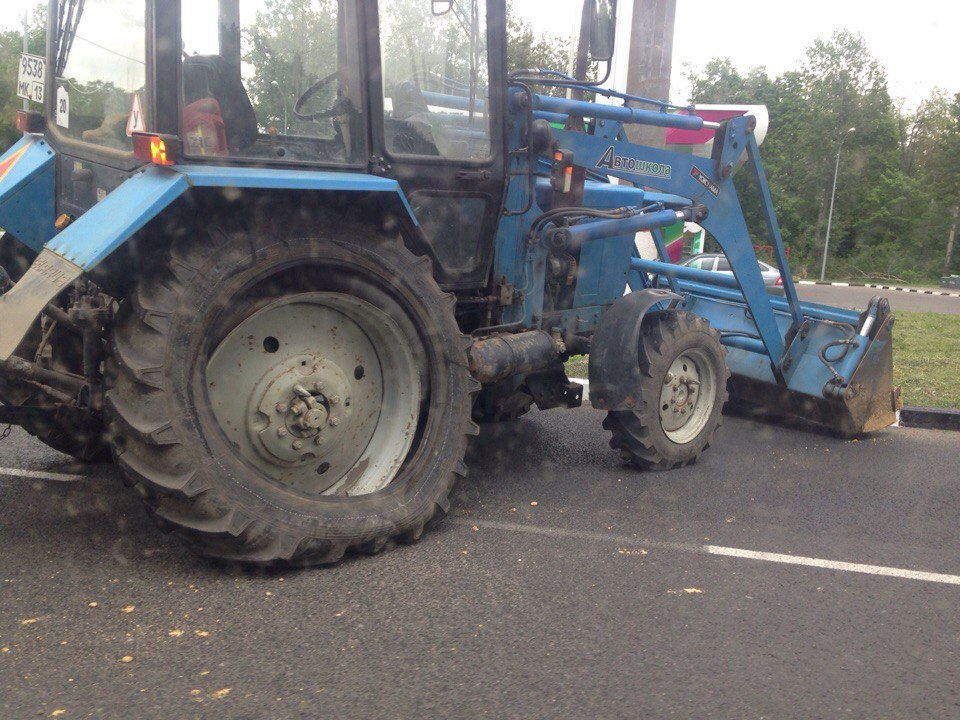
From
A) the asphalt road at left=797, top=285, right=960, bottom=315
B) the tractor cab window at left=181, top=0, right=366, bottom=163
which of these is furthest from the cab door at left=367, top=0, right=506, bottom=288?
the asphalt road at left=797, top=285, right=960, bottom=315

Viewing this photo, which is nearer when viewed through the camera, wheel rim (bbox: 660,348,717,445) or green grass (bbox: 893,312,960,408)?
wheel rim (bbox: 660,348,717,445)

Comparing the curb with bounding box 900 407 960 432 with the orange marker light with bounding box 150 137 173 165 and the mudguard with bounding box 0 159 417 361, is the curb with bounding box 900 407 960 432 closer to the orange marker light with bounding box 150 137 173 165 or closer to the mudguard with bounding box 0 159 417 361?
the mudguard with bounding box 0 159 417 361

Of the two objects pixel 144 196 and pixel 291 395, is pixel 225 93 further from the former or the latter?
pixel 291 395

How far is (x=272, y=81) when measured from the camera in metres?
3.84

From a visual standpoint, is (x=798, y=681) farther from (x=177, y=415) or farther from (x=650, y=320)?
(x=650, y=320)

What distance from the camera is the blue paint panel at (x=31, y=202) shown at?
14.1 ft

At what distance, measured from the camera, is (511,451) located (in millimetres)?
5715

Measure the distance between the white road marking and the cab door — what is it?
82.6 inches

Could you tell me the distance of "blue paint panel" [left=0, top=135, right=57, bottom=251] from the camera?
14.1ft

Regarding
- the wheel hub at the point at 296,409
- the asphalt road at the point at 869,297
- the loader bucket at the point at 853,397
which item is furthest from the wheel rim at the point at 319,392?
the asphalt road at the point at 869,297

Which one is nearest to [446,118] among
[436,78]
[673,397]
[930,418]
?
[436,78]

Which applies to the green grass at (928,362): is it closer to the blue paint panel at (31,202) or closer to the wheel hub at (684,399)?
the wheel hub at (684,399)

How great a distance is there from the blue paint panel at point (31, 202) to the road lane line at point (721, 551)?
231cm

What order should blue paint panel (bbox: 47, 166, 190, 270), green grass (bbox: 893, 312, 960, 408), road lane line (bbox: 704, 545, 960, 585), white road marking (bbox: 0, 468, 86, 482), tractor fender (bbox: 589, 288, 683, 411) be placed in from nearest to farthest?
blue paint panel (bbox: 47, 166, 190, 270) → road lane line (bbox: 704, 545, 960, 585) → white road marking (bbox: 0, 468, 86, 482) → tractor fender (bbox: 589, 288, 683, 411) → green grass (bbox: 893, 312, 960, 408)
